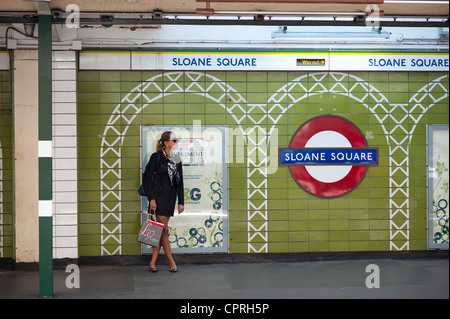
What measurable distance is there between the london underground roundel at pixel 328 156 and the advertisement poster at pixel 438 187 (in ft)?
3.14

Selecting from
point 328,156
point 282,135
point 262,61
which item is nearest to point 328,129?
point 328,156

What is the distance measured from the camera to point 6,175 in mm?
9273

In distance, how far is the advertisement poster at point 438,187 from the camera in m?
9.82

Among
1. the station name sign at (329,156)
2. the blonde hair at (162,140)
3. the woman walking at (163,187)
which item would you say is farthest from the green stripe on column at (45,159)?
the station name sign at (329,156)

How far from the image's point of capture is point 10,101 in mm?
9227

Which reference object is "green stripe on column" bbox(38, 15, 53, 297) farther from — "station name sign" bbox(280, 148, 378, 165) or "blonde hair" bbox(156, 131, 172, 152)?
"station name sign" bbox(280, 148, 378, 165)

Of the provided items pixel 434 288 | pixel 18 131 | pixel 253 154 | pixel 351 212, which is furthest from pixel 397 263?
pixel 18 131

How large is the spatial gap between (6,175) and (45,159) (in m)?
2.39

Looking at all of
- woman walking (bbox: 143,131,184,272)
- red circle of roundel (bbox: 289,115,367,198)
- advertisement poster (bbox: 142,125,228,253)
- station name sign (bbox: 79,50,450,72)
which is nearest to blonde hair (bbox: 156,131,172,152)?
woman walking (bbox: 143,131,184,272)

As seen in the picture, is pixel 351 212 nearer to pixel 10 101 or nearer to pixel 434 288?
pixel 434 288

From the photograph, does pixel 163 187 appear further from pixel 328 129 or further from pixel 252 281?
pixel 328 129

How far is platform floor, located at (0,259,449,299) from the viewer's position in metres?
7.35

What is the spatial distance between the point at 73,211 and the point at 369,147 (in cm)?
467

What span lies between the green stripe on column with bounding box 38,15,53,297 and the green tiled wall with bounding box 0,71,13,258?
7.62 ft
